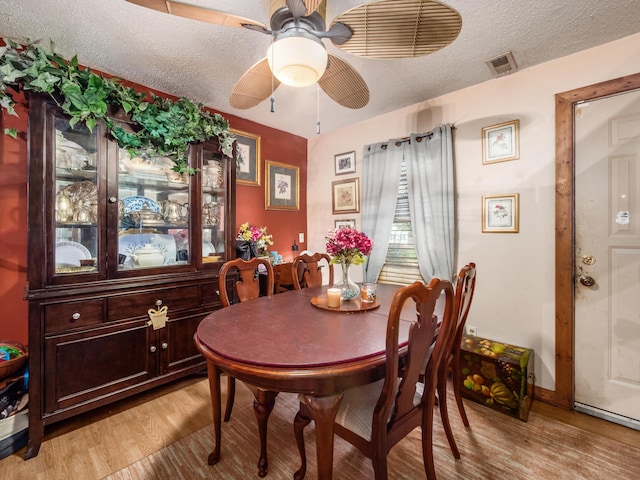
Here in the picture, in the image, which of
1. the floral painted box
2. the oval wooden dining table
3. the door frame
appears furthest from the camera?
the door frame

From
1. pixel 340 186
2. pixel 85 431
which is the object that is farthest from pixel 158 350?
pixel 340 186

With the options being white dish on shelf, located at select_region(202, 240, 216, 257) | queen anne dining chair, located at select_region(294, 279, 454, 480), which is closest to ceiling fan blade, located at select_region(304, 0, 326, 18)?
queen anne dining chair, located at select_region(294, 279, 454, 480)

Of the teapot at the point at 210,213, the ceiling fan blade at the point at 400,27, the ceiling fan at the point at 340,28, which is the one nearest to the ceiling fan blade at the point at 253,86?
the ceiling fan at the point at 340,28

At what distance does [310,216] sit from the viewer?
383cm

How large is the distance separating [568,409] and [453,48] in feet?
8.74

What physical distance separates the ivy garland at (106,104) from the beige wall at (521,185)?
2121 mm

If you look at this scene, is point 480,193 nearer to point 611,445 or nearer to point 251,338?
point 611,445

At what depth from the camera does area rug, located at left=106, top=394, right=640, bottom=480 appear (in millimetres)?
1484

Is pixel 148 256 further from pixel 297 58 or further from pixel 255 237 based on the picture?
pixel 297 58

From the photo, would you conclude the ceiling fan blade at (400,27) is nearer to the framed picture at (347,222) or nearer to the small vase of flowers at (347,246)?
the small vase of flowers at (347,246)

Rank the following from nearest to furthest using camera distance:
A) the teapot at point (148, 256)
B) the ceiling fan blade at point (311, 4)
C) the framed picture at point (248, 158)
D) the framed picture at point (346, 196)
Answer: the ceiling fan blade at point (311, 4) → the teapot at point (148, 256) → the framed picture at point (248, 158) → the framed picture at point (346, 196)

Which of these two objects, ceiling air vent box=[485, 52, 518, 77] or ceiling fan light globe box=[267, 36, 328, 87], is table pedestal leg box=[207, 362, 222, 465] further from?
ceiling air vent box=[485, 52, 518, 77]

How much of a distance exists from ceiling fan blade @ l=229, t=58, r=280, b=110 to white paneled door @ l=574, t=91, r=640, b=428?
2.15 metres

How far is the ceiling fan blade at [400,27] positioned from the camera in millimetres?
1095
